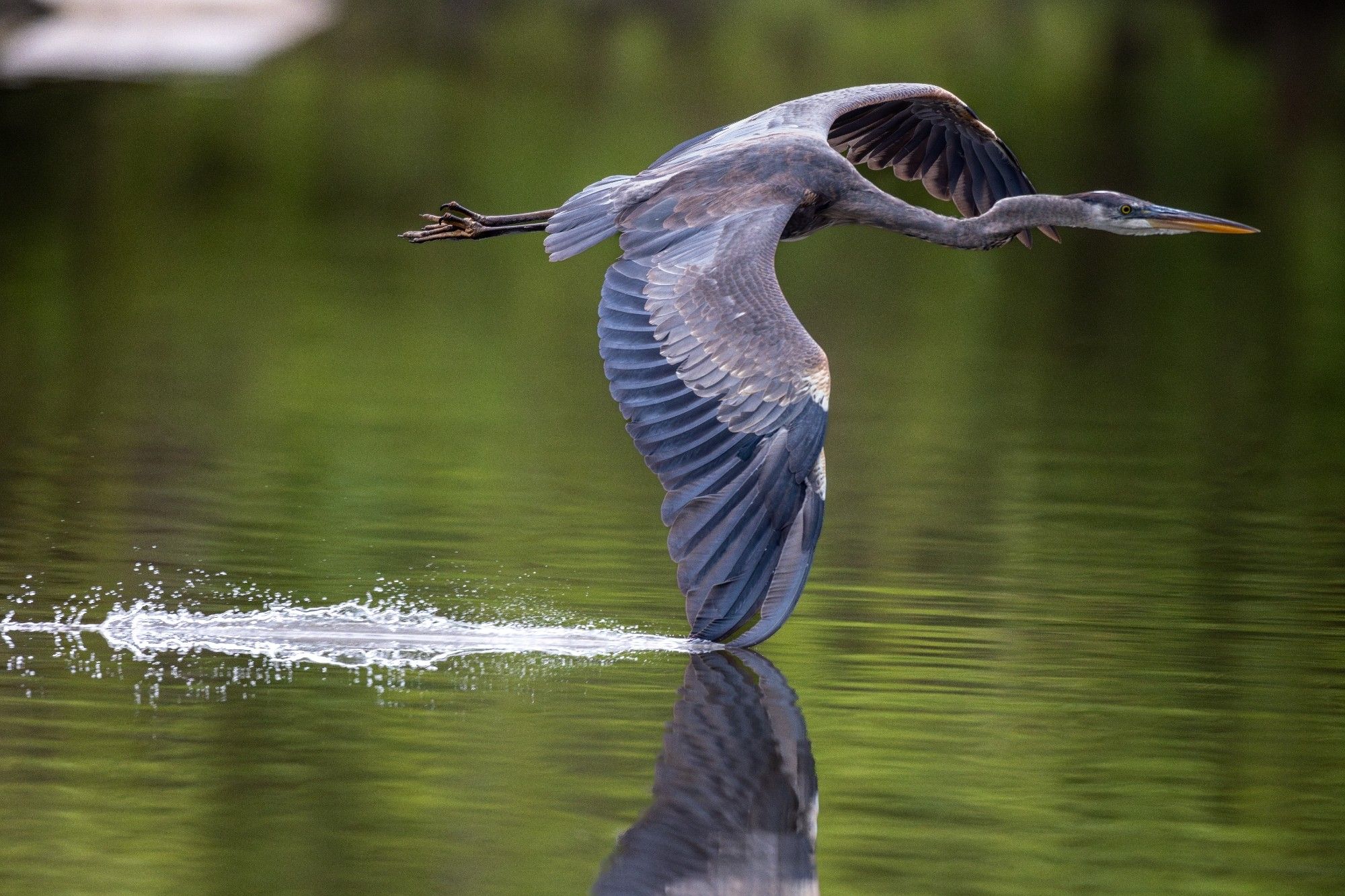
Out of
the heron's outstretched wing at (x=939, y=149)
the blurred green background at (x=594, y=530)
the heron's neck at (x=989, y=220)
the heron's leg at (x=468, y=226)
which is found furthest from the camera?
the heron's outstretched wing at (x=939, y=149)

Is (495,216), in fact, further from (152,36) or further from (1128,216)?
(152,36)

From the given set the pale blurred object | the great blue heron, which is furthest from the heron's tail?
the pale blurred object

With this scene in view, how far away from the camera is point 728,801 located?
6598 mm

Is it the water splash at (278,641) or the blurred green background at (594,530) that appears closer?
the blurred green background at (594,530)

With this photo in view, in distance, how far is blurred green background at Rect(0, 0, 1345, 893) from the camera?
6.37 meters

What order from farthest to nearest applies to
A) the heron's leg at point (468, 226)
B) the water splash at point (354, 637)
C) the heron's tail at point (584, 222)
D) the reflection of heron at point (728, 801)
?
the heron's leg at point (468, 226) < the heron's tail at point (584, 222) < the water splash at point (354, 637) < the reflection of heron at point (728, 801)

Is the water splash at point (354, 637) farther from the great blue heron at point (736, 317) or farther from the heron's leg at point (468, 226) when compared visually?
the heron's leg at point (468, 226)

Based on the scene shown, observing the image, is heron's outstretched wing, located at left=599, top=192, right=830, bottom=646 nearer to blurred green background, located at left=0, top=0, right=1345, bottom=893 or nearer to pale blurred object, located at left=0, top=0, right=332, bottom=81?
blurred green background, located at left=0, top=0, right=1345, bottom=893

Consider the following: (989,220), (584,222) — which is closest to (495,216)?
(584,222)

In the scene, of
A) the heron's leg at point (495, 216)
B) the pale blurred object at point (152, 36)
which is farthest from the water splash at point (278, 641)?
the pale blurred object at point (152, 36)

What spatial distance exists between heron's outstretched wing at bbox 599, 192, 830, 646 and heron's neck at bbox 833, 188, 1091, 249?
4.73ft

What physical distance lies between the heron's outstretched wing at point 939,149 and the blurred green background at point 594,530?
1607 millimetres

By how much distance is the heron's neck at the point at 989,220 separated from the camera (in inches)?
380

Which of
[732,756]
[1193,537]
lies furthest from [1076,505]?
[732,756]
